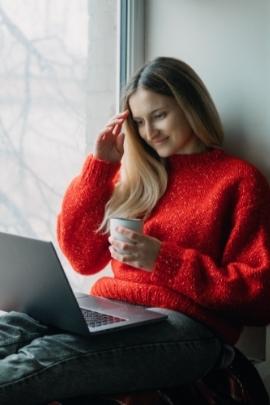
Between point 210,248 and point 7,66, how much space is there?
0.72 metres

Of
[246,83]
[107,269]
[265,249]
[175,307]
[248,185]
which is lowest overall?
[107,269]

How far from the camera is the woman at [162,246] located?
1224 millimetres

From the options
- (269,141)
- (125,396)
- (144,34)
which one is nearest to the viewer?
(125,396)

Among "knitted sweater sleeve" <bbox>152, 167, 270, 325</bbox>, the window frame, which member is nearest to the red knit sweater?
"knitted sweater sleeve" <bbox>152, 167, 270, 325</bbox>

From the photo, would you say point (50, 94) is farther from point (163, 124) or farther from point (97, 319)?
point (97, 319)

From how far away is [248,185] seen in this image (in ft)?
4.94

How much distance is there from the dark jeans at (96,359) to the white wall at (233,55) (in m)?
0.51

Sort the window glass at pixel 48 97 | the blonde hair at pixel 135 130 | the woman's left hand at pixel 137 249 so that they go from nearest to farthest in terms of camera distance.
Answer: the woman's left hand at pixel 137 249
the blonde hair at pixel 135 130
the window glass at pixel 48 97

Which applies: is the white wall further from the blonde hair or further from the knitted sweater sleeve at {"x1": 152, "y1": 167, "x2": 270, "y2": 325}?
the knitted sweater sleeve at {"x1": 152, "y1": 167, "x2": 270, "y2": 325}

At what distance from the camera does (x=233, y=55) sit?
168cm

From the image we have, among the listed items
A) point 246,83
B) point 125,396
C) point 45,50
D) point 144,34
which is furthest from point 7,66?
point 125,396

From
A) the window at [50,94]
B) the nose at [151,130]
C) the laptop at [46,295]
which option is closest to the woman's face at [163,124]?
the nose at [151,130]

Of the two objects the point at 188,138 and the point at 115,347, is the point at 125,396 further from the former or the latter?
the point at 188,138

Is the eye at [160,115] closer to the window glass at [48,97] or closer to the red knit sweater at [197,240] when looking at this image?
the red knit sweater at [197,240]
